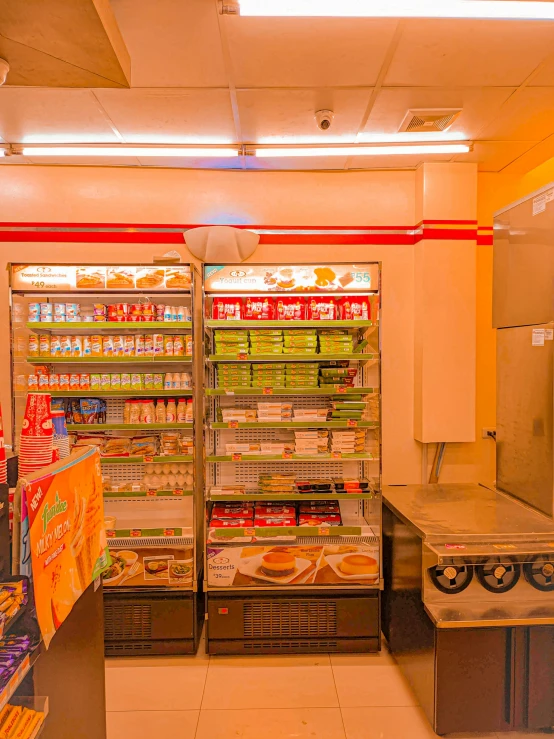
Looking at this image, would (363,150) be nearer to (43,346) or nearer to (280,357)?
(280,357)

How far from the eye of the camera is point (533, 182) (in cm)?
420

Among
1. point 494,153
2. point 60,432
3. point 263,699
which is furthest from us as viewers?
point 494,153

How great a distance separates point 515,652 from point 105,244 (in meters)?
4.01

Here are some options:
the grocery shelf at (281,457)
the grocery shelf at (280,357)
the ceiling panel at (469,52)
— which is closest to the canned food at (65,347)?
the grocery shelf at (280,357)

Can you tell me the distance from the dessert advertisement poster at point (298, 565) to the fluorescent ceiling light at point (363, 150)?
290 centimetres

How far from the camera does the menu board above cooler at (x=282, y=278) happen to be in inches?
141

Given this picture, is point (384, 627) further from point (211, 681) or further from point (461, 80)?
point (461, 80)

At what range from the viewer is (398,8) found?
2.17 meters

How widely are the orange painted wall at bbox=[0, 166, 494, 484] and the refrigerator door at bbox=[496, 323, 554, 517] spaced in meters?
0.80

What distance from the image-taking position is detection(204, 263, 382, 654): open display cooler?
3.45 m

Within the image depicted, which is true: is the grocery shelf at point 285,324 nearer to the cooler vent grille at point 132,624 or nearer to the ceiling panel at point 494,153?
the ceiling panel at point 494,153

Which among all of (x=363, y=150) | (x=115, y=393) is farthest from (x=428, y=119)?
(x=115, y=393)

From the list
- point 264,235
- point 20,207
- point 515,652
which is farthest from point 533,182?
point 20,207

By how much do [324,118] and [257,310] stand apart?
133cm
